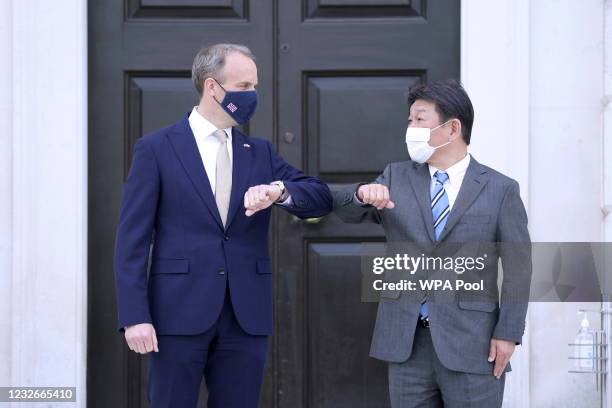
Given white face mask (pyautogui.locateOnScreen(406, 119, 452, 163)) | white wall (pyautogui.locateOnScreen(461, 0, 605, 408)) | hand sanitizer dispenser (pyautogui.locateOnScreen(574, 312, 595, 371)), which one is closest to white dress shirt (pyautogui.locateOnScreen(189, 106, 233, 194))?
white face mask (pyautogui.locateOnScreen(406, 119, 452, 163))

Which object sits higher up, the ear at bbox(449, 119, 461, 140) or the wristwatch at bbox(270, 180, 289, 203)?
the ear at bbox(449, 119, 461, 140)

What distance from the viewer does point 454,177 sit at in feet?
14.2

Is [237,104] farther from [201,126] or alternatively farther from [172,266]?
[172,266]

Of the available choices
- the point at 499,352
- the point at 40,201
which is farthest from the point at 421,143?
the point at 40,201

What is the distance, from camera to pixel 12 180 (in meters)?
5.73

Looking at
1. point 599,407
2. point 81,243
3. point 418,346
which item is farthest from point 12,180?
point 599,407

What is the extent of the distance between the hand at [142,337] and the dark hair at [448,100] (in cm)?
132

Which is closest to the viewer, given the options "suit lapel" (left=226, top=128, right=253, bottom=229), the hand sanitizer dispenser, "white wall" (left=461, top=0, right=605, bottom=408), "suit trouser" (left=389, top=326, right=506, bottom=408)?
"suit trouser" (left=389, top=326, right=506, bottom=408)

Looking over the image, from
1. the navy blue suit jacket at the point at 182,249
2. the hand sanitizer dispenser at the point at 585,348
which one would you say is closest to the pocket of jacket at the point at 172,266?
the navy blue suit jacket at the point at 182,249

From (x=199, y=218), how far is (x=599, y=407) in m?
2.46

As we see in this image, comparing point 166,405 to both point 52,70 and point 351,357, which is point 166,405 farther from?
point 52,70

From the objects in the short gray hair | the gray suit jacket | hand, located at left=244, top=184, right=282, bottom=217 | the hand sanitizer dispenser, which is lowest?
the hand sanitizer dispenser

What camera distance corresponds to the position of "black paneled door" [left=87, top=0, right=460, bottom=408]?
5.92 m

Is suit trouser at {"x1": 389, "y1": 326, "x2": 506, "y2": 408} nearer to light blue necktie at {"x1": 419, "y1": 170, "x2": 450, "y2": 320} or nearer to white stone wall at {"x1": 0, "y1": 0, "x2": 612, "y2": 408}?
light blue necktie at {"x1": 419, "y1": 170, "x2": 450, "y2": 320}
